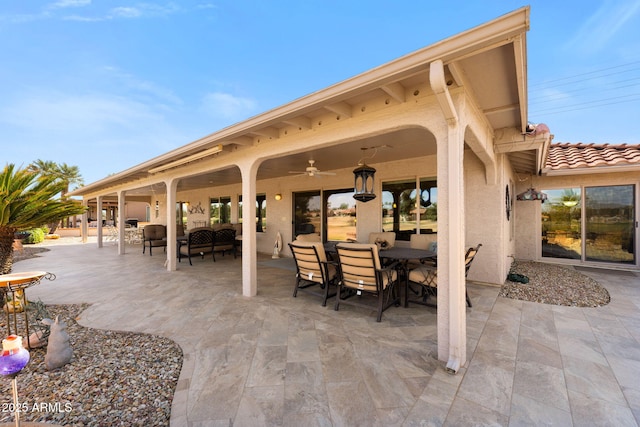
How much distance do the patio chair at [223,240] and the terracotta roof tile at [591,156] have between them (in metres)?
8.28

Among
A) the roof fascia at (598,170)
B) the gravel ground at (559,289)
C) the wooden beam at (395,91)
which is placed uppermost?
the wooden beam at (395,91)

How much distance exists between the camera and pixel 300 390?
6.35 feet

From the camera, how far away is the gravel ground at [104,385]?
1.72 meters

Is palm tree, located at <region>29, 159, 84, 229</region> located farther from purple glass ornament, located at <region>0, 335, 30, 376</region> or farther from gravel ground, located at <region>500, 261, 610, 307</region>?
gravel ground, located at <region>500, 261, 610, 307</region>

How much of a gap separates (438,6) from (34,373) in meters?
10.5

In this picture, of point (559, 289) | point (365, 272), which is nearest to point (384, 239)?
A: point (365, 272)

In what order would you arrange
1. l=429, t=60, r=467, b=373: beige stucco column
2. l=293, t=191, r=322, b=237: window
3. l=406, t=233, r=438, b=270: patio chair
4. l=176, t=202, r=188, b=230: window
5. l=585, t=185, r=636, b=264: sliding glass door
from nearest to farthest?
l=429, t=60, r=467, b=373: beige stucco column → l=406, t=233, r=438, b=270: patio chair → l=585, t=185, r=636, b=264: sliding glass door → l=293, t=191, r=322, b=237: window → l=176, t=202, r=188, b=230: window

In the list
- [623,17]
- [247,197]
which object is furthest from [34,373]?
[623,17]

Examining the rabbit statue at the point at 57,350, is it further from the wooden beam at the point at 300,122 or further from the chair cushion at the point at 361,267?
the wooden beam at the point at 300,122

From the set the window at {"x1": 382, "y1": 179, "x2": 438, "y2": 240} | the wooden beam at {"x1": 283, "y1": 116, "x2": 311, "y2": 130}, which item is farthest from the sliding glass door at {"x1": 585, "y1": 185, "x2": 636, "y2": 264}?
the wooden beam at {"x1": 283, "y1": 116, "x2": 311, "y2": 130}

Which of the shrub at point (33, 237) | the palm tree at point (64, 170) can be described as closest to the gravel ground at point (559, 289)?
the shrub at point (33, 237)

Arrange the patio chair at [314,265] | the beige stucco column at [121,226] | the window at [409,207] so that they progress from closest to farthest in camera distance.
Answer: the patio chair at [314,265] → the window at [409,207] → the beige stucco column at [121,226]

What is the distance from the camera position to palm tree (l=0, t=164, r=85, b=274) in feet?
10.9

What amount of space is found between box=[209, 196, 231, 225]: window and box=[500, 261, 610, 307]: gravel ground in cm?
906
